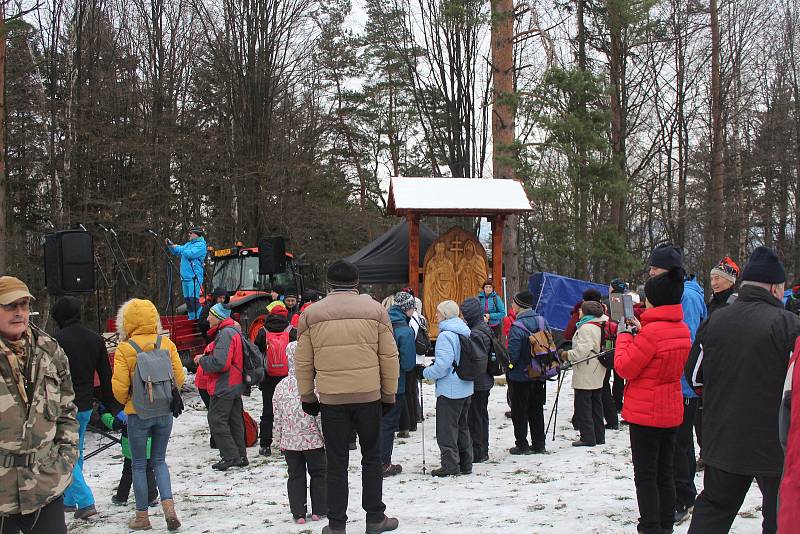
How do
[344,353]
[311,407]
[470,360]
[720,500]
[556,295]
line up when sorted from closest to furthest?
[720,500] → [344,353] → [311,407] → [470,360] → [556,295]

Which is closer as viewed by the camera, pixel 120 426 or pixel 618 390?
pixel 120 426

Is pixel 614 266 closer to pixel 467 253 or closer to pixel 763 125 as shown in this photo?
pixel 467 253

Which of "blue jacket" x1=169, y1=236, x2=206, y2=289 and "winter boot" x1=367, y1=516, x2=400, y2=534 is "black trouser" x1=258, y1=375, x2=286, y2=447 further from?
"blue jacket" x1=169, y1=236, x2=206, y2=289

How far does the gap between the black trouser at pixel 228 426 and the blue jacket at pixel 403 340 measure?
1.80 m

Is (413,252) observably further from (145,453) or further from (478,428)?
(145,453)

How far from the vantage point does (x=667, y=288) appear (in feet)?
15.5

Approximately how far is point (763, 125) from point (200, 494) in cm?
3102

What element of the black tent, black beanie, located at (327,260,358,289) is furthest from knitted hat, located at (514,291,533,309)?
the black tent

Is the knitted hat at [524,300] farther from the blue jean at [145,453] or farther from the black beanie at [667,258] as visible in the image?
the blue jean at [145,453]

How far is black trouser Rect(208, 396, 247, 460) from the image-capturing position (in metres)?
7.57

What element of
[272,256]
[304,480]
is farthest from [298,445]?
[272,256]

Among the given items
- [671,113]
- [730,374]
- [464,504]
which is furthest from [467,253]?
[671,113]

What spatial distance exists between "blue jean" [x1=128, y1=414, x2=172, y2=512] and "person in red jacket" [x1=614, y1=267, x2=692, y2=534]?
359 cm

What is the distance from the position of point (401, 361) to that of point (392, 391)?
257 centimetres
